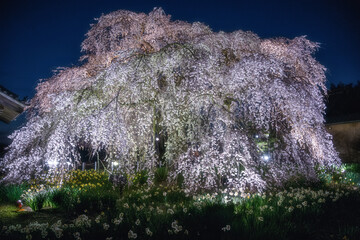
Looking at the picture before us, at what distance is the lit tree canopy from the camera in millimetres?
6285

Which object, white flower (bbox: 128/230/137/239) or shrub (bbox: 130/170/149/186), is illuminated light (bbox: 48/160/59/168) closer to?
shrub (bbox: 130/170/149/186)

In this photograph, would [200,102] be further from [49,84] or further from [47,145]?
[49,84]

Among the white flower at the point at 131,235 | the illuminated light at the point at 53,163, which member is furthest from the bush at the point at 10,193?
the white flower at the point at 131,235

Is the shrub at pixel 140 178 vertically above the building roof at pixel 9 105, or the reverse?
the building roof at pixel 9 105

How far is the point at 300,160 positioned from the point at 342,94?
2686 cm

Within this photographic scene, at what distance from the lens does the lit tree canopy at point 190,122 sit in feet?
20.6

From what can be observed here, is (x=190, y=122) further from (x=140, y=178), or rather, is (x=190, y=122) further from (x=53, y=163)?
(x=53, y=163)

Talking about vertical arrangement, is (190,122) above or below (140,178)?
above

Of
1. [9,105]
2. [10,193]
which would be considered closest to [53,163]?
[10,193]

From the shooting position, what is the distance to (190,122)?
695 centimetres

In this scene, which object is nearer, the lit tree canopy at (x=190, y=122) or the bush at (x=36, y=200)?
the bush at (x=36, y=200)

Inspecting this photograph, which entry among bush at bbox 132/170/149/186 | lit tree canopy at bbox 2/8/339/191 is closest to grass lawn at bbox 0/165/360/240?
lit tree canopy at bbox 2/8/339/191

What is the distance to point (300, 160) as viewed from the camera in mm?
7148

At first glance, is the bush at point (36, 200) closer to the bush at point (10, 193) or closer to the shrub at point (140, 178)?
the bush at point (10, 193)
